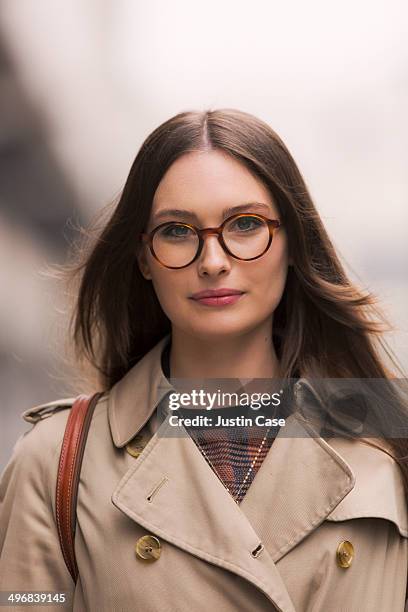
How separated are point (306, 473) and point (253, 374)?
0.58ft

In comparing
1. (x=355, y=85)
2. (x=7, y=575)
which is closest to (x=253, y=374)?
(x=7, y=575)

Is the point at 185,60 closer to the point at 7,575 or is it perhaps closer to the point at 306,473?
the point at 306,473

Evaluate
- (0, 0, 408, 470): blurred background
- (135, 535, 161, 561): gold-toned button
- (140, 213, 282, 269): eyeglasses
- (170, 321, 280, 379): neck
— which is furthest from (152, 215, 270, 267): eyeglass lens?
(135, 535, 161, 561): gold-toned button

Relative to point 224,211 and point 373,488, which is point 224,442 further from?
point 224,211

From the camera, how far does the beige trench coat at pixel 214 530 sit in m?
1.27

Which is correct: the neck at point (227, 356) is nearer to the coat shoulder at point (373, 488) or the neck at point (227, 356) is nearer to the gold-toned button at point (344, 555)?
the coat shoulder at point (373, 488)

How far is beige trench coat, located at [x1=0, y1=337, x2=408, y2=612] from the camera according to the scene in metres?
1.27

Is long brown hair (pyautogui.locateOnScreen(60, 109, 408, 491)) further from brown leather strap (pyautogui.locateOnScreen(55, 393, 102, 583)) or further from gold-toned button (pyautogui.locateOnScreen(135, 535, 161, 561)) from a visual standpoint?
gold-toned button (pyautogui.locateOnScreen(135, 535, 161, 561))

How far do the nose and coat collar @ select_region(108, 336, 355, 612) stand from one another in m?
0.25

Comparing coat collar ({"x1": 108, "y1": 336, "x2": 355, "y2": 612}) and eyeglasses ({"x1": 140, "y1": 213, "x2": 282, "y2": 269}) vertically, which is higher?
eyeglasses ({"x1": 140, "y1": 213, "x2": 282, "y2": 269})

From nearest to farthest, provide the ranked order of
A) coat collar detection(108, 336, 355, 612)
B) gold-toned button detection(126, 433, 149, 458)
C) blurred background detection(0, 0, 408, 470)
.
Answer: coat collar detection(108, 336, 355, 612), gold-toned button detection(126, 433, 149, 458), blurred background detection(0, 0, 408, 470)

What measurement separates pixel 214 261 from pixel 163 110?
19.1 inches

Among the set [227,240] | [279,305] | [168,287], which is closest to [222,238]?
[227,240]

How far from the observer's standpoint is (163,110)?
5.45 ft
